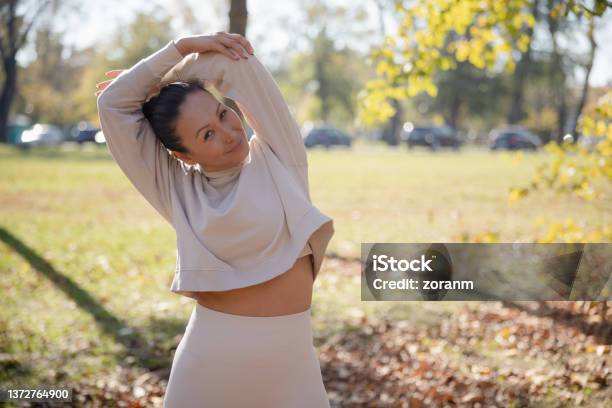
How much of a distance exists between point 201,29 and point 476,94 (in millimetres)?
25435

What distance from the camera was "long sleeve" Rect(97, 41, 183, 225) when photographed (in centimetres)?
218

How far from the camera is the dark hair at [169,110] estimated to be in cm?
211

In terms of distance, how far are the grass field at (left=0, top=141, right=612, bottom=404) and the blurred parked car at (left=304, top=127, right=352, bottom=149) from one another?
23826 millimetres

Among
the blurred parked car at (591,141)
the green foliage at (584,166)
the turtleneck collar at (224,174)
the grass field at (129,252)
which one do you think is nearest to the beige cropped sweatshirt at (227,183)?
the turtleneck collar at (224,174)

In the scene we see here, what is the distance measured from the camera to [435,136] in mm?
40094

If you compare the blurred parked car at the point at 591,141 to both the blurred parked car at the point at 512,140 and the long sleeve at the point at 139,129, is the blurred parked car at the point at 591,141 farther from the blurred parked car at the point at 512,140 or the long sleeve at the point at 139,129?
the blurred parked car at the point at 512,140

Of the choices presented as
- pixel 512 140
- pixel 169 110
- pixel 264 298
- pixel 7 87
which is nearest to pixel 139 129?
pixel 169 110

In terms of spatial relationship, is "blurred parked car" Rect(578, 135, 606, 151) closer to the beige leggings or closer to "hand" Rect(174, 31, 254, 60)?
"hand" Rect(174, 31, 254, 60)

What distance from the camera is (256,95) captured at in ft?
7.36

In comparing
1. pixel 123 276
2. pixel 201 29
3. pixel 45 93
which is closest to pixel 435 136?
pixel 201 29

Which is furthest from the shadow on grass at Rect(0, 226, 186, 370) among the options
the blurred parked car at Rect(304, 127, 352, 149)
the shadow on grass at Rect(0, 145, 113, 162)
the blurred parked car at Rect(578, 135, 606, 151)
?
the blurred parked car at Rect(304, 127, 352, 149)

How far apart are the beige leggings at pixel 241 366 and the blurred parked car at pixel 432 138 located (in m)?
38.6

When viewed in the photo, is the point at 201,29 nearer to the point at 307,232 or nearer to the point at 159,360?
the point at 159,360

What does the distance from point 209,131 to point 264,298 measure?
0.57 meters
